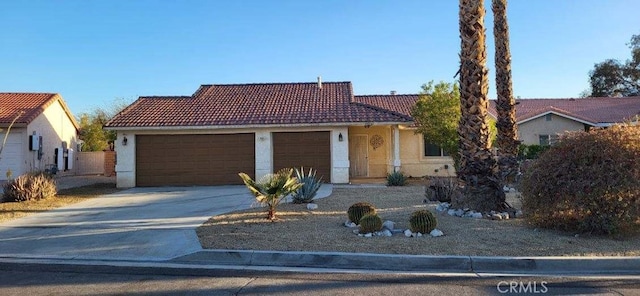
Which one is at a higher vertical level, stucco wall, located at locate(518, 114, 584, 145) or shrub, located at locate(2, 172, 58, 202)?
stucco wall, located at locate(518, 114, 584, 145)

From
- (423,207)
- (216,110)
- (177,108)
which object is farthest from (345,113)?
(423,207)

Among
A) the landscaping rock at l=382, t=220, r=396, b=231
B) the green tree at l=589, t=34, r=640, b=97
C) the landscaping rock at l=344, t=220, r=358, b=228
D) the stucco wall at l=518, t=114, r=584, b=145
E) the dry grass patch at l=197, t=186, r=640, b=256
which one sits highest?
the green tree at l=589, t=34, r=640, b=97

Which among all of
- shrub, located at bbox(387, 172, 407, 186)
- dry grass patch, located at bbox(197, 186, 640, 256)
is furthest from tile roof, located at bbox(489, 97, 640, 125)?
dry grass patch, located at bbox(197, 186, 640, 256)

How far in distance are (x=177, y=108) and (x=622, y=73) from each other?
143ft

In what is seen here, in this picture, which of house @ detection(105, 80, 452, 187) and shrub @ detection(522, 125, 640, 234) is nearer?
shrub @ detection(522, 125, 640, 234)

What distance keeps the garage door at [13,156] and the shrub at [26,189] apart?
9.17 m

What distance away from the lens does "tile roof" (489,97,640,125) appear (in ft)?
88.5

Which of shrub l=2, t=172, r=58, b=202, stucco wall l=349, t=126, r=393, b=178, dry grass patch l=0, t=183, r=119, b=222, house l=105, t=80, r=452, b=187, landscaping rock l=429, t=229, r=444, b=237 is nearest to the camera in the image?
landscaping rock l=429, t=229, r=444, b=237

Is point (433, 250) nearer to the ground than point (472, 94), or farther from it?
nearer to the ground

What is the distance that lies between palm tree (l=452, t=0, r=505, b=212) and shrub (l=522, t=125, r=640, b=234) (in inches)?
61.6

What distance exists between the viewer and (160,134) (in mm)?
19344

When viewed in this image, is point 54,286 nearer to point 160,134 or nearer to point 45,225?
point 45,225

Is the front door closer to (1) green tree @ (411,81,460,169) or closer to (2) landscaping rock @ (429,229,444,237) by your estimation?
(1) green tree @ (411,81,460,169)

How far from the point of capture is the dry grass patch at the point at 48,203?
1177cm
